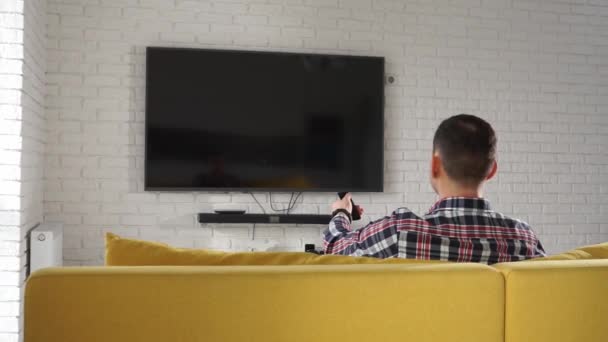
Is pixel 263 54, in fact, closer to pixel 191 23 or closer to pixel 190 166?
pixel 191 23

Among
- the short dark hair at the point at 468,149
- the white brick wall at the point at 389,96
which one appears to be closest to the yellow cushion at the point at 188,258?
the short dark hair at the point at 468,149

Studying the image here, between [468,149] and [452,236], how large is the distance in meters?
0.26

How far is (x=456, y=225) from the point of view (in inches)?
63.6

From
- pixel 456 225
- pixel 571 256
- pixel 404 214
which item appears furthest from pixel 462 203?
pixel 571 256

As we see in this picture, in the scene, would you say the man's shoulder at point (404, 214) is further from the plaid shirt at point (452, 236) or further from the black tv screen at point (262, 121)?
the black tv screen at point (262, 121)

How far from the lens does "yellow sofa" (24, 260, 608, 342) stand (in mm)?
1165

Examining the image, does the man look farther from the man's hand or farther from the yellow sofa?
the yellow sofa

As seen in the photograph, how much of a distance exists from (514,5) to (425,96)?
1033 mm

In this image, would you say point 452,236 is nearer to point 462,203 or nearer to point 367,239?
point 462,203

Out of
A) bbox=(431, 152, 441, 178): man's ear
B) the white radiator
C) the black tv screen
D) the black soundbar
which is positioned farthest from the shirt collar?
the black tv screen

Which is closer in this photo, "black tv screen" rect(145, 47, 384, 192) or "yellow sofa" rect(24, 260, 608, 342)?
"yellow sofa" rect(24, 260, 608, 342)

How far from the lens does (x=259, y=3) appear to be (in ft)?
15.1

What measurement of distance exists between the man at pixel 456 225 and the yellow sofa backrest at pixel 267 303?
0.26m

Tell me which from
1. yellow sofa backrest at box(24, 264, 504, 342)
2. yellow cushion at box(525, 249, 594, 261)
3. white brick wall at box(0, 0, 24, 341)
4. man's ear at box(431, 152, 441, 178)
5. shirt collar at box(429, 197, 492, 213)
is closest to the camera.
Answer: yellow sofa backrest at box(24, 264, 504, 342)
